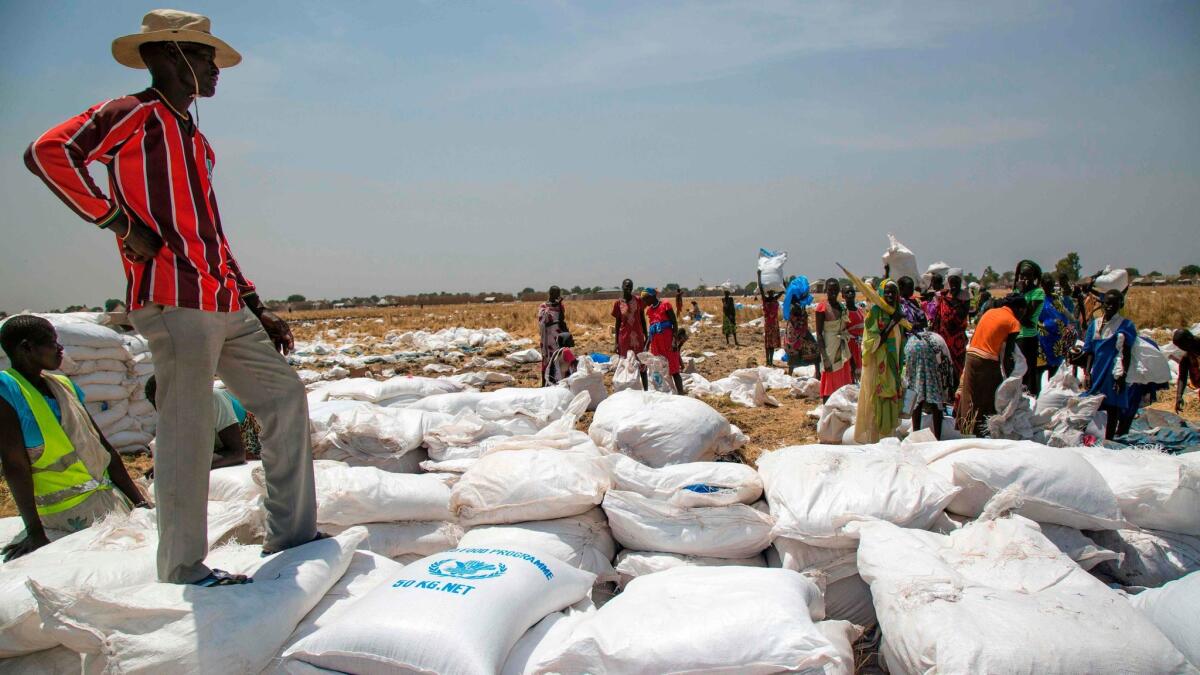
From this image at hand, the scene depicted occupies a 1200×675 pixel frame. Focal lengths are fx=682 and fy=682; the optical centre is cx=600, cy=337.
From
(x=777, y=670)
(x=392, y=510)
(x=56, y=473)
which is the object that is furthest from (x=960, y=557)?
(x=56, y=473)

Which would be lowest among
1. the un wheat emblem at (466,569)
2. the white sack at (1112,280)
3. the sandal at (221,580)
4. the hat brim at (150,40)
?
the un wheat emblem at (466,569)

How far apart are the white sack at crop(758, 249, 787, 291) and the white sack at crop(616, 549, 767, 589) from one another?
262 inches

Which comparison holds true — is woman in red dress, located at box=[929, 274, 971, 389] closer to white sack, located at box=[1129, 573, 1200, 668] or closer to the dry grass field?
the dry grass field

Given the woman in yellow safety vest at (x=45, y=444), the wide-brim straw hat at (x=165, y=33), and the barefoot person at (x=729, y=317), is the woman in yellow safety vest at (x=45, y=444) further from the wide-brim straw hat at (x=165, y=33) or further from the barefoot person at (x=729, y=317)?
the barefoot person at (x=729, y=317)

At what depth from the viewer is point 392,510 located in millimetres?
2627

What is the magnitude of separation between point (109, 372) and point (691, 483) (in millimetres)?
5314

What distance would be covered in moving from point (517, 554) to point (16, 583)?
1312mm

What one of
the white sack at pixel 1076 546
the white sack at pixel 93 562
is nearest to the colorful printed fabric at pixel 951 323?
the white sack at pixel 1076 546

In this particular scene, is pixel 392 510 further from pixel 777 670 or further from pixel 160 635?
pixel 777 670

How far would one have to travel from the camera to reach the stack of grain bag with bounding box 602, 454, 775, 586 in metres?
2.47

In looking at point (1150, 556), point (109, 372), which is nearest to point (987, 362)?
point (1150, 556)

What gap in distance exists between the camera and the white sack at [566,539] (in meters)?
2.44

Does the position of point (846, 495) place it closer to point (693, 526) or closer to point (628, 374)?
point (693, 526)

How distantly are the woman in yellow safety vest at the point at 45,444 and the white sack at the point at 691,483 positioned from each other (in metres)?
1.92
